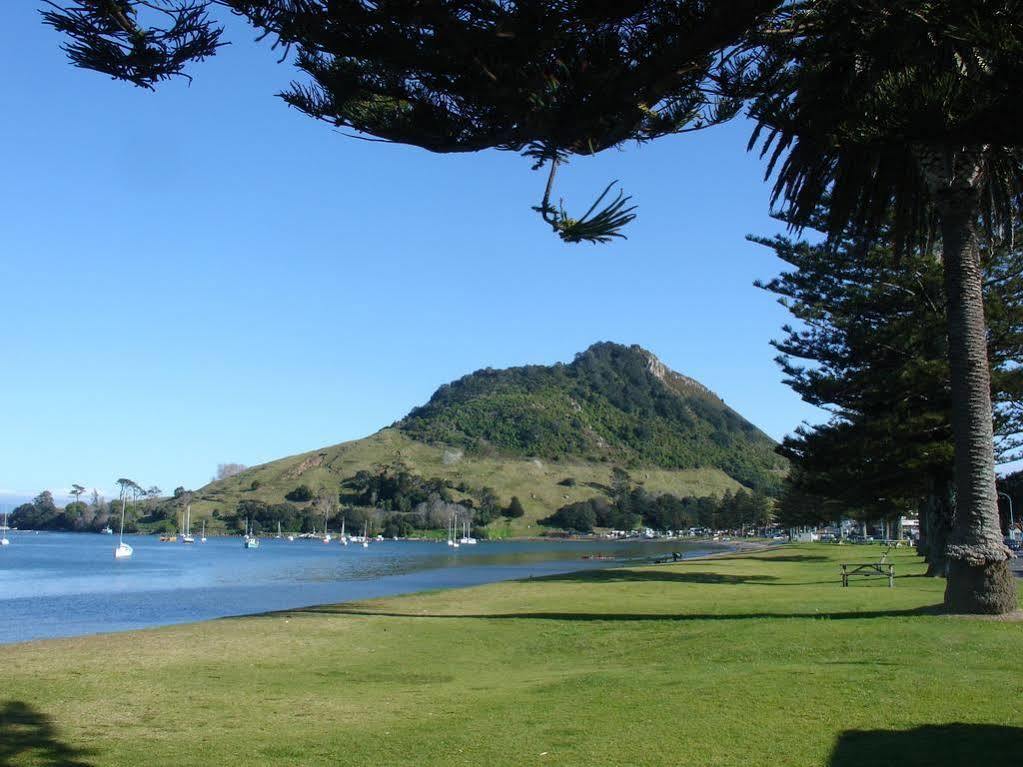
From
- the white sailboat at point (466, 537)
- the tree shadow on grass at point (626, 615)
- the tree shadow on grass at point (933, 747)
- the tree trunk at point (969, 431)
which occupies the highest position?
the tree trunk at point (969, 431)

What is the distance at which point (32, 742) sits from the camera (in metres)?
7.80

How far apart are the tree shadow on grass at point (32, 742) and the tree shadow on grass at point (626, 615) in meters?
9.84

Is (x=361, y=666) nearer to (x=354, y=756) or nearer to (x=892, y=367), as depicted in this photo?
(x=354, y=756)

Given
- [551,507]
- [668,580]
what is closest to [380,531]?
[551,507]

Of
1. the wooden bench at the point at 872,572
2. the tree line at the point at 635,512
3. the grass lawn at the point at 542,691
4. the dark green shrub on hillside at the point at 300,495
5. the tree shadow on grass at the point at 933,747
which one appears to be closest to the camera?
the tree shadow on grass at the point at 933,747

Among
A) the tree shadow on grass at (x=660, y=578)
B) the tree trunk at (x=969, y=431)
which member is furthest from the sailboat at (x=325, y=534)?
the tree trunk at (x=969, y=431)

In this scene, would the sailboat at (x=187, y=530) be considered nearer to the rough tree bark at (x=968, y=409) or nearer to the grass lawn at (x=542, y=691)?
the grass lawn at (x=542, y=691)

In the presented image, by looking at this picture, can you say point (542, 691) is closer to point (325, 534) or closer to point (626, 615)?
point (626, 615)

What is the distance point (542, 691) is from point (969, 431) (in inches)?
319

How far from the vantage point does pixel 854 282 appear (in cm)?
2778

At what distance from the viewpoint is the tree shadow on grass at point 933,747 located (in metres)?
5.96

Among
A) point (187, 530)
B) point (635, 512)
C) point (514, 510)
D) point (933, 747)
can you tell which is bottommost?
point (187, 530)

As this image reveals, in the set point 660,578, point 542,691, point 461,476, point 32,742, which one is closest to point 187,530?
point 461,476

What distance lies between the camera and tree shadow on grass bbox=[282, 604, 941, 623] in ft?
46.8
